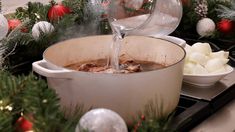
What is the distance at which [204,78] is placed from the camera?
25.0 inches

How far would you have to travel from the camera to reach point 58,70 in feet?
1.58

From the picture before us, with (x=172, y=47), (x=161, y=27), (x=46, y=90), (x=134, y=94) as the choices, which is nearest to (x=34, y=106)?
(x=46, y=90)

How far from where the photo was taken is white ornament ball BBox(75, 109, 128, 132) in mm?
392

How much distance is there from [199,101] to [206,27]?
291 millimetres

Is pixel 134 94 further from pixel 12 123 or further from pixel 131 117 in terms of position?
pixel 12 123

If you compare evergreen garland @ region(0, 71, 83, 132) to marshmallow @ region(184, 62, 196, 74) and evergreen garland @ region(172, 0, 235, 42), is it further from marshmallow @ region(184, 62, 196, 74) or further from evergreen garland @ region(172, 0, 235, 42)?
evergreen garland @ region(172, 0, 235, 42)

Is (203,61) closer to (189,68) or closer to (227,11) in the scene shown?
(189,68)

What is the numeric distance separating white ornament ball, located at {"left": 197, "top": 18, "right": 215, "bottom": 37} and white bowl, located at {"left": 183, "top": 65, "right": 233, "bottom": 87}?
0.21 metres

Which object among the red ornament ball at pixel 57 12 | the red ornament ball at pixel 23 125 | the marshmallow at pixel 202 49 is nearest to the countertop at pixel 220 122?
the marshmallow at pixel 202 49

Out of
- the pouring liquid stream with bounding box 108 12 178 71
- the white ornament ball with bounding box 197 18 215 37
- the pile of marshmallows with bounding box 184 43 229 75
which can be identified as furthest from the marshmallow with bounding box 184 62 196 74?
the white ornament ball with bounding box 197 18 215 37

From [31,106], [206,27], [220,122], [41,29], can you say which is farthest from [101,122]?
[206,27]

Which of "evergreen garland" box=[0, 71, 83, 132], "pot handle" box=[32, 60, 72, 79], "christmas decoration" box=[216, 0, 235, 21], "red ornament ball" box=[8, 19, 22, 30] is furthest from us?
"christmas decoration" box=[216, 0, 235, 21]

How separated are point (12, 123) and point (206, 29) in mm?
530

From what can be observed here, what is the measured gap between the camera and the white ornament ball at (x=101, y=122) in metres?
0.39
